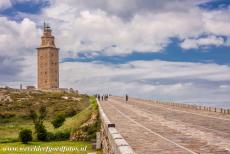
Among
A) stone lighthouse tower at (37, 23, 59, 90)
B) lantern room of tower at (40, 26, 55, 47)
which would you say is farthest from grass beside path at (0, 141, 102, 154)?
lantern room of tower at (40, 26, 55, 47)

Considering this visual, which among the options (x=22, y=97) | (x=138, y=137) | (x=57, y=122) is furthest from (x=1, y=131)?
(x=22, y=97)

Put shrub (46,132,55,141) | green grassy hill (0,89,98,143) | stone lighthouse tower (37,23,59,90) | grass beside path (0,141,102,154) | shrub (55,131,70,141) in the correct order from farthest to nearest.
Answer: stone lighthouse tower (37,23,59,90) < green grassy hill (0,89,98,143) < shrub (46,132,55,141) < shrub (55,131,70,141) < grass beside path (0,141,102,154)

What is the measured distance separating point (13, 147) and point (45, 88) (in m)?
115

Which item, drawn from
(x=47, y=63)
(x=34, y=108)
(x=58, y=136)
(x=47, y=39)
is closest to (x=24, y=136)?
(x=58, y=136)

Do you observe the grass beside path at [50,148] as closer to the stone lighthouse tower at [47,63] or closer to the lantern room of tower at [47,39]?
the stone lighthouse tower at [47,63]

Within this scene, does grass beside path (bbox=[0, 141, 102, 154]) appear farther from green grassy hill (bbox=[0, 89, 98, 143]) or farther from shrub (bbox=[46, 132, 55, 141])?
green grassy hill (bbox=[0, 89, 98, 143])

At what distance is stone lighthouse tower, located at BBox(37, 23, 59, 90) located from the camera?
15362cm

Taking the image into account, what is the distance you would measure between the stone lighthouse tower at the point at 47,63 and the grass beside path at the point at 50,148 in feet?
370

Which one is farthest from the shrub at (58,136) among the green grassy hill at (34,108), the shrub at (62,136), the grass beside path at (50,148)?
the grass beside path at (50,148)

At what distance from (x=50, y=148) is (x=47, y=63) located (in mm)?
118620

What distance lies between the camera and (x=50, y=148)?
37188 mm

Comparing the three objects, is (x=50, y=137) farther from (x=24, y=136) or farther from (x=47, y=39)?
(x=47, y=39)

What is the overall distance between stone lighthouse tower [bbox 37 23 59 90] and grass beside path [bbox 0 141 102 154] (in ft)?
370

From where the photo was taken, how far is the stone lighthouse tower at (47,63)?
504 ft
